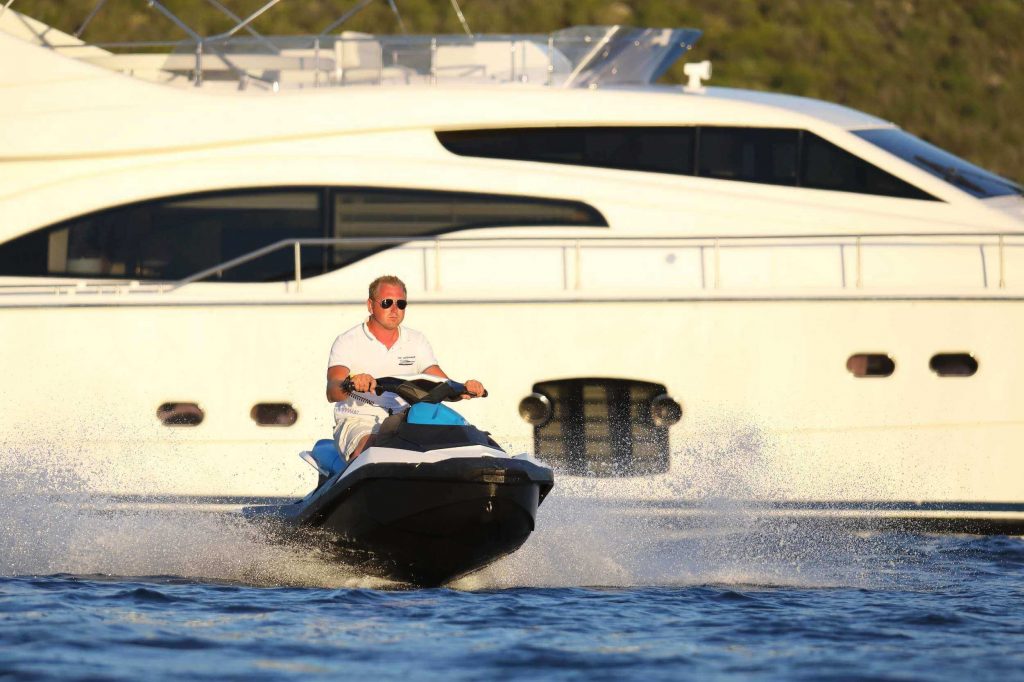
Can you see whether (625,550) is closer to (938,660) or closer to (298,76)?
(938,660)

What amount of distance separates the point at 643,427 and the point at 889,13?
92.7 feet

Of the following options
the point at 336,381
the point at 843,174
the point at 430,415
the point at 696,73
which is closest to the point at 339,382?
the point at 336,381

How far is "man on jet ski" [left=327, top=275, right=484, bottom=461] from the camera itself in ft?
28.0

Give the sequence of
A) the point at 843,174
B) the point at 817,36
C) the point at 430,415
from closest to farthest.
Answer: the point at 430,415
the point at 843,174
the point at 817,36

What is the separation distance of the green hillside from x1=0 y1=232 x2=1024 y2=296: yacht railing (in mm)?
20355

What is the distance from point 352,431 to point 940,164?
236 inches

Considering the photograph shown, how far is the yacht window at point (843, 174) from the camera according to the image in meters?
12.2

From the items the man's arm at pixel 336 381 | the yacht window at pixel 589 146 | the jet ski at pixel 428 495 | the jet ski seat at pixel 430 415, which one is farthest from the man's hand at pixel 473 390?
the yacht window at pixel 589 146

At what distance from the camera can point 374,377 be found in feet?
27.8

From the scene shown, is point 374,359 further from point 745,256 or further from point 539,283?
point 745,256

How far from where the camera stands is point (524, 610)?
7.94m

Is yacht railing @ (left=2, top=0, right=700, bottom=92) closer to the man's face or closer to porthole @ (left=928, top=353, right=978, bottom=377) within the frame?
porthole @ (left=928, top=353, right=978, bottom=377)

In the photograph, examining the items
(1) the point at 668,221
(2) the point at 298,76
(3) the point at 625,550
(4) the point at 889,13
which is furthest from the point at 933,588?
(4) the point at 889,13

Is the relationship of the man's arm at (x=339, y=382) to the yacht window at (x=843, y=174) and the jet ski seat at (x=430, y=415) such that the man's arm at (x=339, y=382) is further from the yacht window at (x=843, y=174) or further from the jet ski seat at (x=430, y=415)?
the yacht window at (x=843, y=174)
